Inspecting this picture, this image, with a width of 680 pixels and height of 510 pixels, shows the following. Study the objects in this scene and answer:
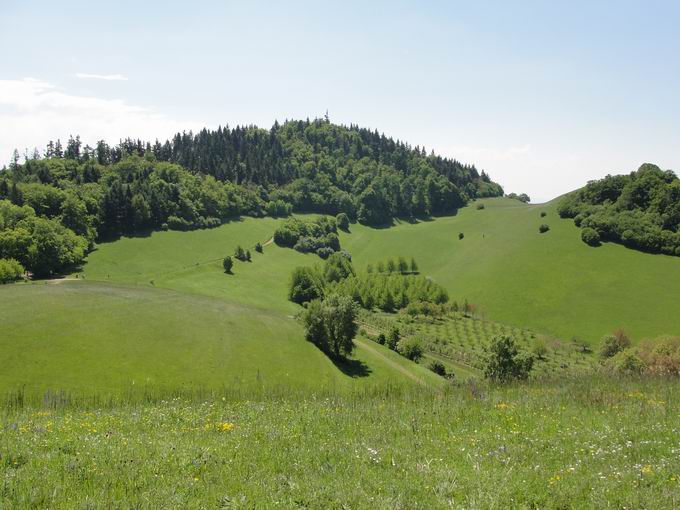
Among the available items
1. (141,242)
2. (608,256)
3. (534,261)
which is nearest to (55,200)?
(141,242)

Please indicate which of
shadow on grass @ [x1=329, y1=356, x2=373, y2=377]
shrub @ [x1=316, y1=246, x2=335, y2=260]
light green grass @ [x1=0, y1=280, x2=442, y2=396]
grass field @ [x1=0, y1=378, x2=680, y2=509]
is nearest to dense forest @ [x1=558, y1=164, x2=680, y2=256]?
shrub @ [x1=316, y1=246, x2=335, y2=260]

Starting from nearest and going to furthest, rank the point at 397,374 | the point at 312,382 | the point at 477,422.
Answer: the point at 477,422
the point at 312,382
the point at 397,374

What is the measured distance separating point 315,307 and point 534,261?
98.7 m

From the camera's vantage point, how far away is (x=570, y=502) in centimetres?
990

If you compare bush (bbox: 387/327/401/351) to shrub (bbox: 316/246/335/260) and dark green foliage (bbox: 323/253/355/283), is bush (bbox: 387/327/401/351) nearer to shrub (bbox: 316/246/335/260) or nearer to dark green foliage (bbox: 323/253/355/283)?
dark green foliage (bbox: 323/253/355/283)

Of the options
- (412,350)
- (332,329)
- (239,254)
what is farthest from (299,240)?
(332,329)

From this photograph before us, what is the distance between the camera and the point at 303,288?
139250mm

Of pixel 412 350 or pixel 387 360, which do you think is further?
pixel 412 350

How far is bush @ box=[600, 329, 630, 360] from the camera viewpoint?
94.9 m

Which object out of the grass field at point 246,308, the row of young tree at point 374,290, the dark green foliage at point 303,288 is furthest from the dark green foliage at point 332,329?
the dark green foliage at point 303,288

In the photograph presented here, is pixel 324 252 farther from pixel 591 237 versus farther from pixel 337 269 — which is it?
pixel 591 237

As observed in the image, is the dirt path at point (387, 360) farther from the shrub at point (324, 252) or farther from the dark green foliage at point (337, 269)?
the shrub at point (324, 252)

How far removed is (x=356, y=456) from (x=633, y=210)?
18171cm

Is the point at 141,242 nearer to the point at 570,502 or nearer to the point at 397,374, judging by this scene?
the point at 397,374
